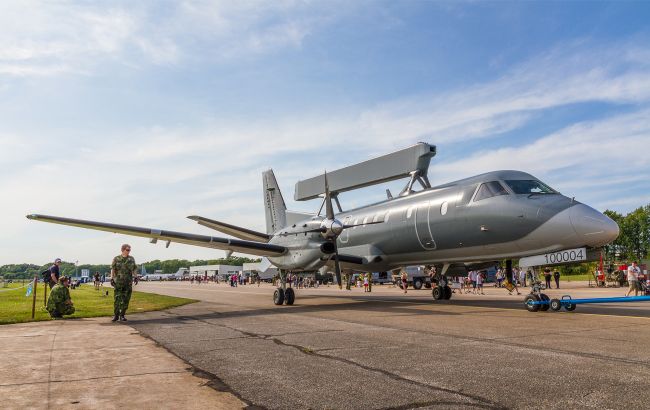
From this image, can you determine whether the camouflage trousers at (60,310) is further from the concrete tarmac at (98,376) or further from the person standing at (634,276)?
the person standing at (634,276)

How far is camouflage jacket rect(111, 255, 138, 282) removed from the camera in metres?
12.4

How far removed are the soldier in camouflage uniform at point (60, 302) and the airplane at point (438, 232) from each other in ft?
6.61

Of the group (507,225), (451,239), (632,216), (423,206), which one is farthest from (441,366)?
(632,216)

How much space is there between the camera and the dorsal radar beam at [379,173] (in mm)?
24500

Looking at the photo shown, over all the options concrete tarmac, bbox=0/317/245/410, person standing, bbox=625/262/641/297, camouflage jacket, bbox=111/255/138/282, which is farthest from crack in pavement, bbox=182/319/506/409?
person standing, bbox=625/262/641/297

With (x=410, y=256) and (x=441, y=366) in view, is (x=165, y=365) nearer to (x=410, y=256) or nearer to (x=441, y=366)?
(x=441, y=366)

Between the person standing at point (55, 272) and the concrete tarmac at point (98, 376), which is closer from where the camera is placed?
the concrete tarmac at point (98, 376)

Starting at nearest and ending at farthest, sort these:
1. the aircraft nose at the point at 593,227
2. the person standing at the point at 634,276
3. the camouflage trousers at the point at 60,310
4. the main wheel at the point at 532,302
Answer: the aircraft nose at the point at 593,227 → the main wheel at the point at 532,302 → the camouflage trousers at the point at 60,310 → the person standing at the point at 634,276

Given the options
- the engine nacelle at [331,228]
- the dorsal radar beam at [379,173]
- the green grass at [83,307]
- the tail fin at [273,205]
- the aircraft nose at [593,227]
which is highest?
the dorsal radar beam at [379,173]

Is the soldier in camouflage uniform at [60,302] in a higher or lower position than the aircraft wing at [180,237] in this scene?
lower

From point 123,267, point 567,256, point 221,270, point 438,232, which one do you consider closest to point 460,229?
point 438,232

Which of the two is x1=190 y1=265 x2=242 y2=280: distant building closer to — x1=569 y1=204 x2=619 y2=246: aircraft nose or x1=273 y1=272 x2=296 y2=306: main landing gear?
x1=273 y1=272 x2=296 y2=306: main landing gear

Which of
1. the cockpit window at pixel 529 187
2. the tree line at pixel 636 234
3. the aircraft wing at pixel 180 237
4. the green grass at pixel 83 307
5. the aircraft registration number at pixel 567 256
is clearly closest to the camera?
the aircraft registration number at pixel 567 256

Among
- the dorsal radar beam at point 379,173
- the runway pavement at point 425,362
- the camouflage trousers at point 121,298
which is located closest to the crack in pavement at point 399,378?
the runway pavement at point 425,362
